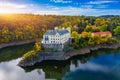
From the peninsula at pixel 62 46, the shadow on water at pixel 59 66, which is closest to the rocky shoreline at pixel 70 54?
the peninsula at pixel 62 46

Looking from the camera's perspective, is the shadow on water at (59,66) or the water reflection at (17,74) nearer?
the water reflection at (17,74)

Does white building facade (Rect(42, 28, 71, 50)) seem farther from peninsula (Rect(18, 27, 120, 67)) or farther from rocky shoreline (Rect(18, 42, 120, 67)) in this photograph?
rocky shoreline (Rect(18, 42, 120, 67))

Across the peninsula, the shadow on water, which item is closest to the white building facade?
the peninsula

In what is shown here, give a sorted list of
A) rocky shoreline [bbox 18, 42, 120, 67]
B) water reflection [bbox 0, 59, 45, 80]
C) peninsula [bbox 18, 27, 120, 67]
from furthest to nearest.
→ peninsula [bbox 18, 27, 120, 67] → rocky shoreline [bbox 18, 42, 120, 67] → water reflection [bbox 0, 59, 45, 80]

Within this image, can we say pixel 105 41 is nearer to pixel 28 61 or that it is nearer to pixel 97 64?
pixel 97 64

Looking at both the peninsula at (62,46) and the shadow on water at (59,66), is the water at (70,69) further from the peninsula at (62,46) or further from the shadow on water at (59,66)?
the peninsula at (62,46)

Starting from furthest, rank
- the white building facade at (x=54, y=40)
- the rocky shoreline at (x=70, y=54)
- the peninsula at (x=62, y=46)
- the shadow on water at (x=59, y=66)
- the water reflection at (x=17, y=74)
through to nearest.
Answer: the white building facade at (x=54, y=40) < the peninsula at (x=62, y=46) < the rocky shoreline at (x=70, y=54) < the shadow on water at (x=59, y=66) < the water reflection at (x=17, y=74)

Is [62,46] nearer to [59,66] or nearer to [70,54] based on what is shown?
[70,54]


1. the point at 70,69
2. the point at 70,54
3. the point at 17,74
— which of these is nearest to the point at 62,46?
the point at 70,54
